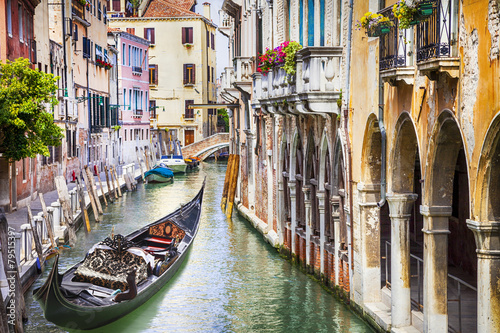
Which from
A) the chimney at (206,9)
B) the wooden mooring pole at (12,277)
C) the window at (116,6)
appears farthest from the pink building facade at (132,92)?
the wooden mooring pole at (12,277)

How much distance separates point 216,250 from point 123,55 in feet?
85.6

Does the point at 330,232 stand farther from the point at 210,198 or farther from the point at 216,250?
the point at 210,198

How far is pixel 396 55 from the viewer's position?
25.2 feet

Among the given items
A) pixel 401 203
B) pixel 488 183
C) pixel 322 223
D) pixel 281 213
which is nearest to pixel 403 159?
pixel 401 203

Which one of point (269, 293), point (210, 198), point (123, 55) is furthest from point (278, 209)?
point (123, 55)

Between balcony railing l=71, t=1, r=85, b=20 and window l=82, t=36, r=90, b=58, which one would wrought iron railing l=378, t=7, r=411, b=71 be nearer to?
balcony railing l=71, t=1, r=85, b=20

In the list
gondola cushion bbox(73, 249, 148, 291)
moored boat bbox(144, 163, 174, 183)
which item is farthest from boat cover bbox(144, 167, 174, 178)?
gondola cushion bbox(73, 249, 148, 291)

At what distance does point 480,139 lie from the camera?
6.02 m

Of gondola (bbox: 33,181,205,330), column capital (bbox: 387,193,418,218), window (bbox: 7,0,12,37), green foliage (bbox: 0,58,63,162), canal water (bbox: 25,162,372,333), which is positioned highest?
window (bbox: 7,0,12,37)

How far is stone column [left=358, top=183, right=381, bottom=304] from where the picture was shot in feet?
30.6

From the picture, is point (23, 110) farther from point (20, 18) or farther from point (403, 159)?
point (403, 159)

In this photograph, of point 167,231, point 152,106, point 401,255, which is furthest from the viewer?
point 152,106

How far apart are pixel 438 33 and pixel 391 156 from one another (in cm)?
212

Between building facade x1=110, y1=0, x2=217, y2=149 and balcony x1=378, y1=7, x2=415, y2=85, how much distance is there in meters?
40.7
